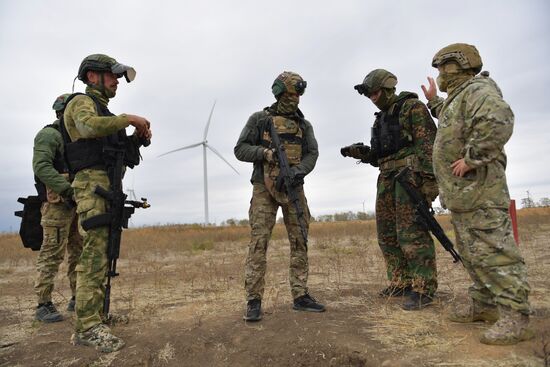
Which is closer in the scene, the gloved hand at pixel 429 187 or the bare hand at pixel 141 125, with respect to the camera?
the bare hand at pixel 141 125

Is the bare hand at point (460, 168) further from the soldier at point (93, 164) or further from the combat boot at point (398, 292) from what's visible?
the soldier at point (93, 164)

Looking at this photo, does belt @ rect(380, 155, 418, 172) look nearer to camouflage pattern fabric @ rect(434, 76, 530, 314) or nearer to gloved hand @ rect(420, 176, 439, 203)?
gloved hand @ rect(420, 176, 439, 203)

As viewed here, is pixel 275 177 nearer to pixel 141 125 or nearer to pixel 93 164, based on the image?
pixel 141 125

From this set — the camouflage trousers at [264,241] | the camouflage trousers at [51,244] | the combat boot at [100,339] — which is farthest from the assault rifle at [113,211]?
the camouflage trousers at [264,241]

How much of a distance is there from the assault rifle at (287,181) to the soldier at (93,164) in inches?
52.3

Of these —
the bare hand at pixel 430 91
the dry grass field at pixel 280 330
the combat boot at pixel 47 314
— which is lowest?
the dry grass field at pixel 280 330

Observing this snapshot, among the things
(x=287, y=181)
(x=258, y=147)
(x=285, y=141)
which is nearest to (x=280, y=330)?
(x=287, y=181)

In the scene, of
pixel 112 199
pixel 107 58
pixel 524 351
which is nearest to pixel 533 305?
pixel 524 351

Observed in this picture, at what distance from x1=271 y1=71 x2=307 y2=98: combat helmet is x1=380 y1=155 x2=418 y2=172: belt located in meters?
1.28

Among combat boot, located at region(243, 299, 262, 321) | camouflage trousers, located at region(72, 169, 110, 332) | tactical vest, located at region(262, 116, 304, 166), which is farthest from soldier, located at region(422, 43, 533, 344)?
camouflage trousers, located at region(72, 169, 110, 332)

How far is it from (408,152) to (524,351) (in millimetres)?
2237

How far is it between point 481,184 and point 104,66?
3589mm

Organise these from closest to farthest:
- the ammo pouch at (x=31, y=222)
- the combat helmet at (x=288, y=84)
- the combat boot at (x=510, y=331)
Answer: the combat boot at (x=510, y=331)
the combat helmet at (x=288, y=84)
the ammo pouch at (x=31, y=222)

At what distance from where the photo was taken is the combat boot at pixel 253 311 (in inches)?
157
